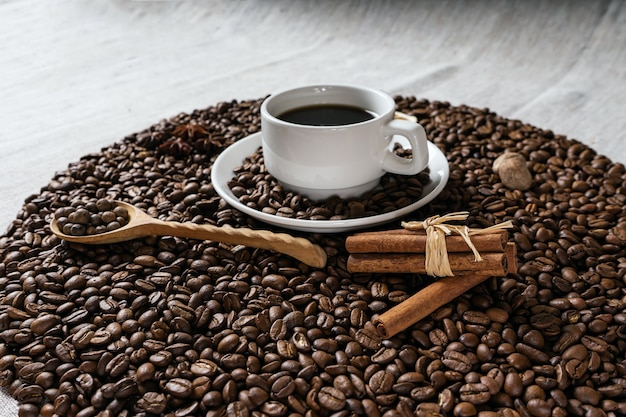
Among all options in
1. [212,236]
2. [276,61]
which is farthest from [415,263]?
[276,61]

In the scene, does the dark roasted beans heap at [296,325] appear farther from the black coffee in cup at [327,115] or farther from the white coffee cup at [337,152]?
the black coffee in cup at [327,115]

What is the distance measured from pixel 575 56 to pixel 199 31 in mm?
1834

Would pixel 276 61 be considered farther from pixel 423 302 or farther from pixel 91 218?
pixel 423 302

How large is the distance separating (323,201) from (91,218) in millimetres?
536

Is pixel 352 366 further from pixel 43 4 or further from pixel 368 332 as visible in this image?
→ pixel 43 4

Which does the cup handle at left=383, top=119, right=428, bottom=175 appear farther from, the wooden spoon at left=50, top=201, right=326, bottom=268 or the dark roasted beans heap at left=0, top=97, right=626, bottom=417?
the wooden spoon at left=50, top=201, right=326, bottom=268

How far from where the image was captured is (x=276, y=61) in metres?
3.16

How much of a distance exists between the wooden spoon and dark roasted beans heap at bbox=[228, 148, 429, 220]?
99mm

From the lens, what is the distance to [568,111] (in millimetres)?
2551

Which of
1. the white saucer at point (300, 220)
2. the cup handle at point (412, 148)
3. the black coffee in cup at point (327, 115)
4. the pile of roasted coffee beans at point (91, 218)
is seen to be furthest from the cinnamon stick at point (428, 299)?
the pile of roasted coffee beans at point (91, 218)

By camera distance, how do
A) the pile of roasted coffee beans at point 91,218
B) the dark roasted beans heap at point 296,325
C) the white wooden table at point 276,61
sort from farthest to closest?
the white wooden table at point 276,61 < the pile of roasted coffee beans at point 91,218 < the dark roasted beans heap at point 296,325

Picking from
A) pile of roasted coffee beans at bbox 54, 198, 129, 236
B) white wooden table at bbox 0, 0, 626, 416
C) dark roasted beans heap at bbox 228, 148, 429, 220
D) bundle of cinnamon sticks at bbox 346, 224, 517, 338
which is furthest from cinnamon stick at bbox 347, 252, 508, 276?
white wooden table at bbox 0, 0, 626, 416

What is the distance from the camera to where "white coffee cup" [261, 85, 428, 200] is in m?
1.55

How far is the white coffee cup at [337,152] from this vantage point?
5.08 feet
